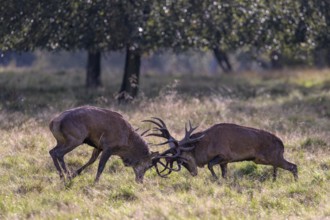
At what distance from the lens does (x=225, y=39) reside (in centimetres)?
2505

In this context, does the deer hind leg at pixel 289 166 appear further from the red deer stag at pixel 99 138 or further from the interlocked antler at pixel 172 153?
the red deer stag at pixel 99 138

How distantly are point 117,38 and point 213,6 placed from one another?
3.16 meters

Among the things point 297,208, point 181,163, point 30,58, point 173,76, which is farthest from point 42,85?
point 30,58

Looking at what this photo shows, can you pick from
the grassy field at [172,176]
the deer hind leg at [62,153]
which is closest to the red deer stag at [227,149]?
the grassy field at [172,176]

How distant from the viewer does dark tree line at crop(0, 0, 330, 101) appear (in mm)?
22375

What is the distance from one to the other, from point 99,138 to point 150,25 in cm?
1060

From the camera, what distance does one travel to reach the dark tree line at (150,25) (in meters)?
22.4

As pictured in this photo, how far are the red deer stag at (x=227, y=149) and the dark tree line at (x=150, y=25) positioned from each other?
7.55m

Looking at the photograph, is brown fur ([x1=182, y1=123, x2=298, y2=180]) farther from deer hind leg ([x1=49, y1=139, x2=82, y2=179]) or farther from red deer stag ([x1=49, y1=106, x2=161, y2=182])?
deer hind leg ([x1=49, y1=139, x2=82, y2=179])

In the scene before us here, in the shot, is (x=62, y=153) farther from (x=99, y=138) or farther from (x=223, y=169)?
(x=223, y=169)

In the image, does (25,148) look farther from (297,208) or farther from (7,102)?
(7,102)

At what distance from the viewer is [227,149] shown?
13.5 metres

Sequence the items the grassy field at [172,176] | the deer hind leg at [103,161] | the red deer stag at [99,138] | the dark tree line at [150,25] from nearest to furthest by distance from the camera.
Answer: the grassy field at [172,176]
the red deer stag at [99,138]
the deer hind leg at [103,161]
the dark tree line at [150,25]

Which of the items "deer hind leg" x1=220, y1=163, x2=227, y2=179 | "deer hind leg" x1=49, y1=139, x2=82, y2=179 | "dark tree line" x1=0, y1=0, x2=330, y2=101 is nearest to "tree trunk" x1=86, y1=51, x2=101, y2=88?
"dark tree line" x1=0, y1=0, x2=330, y2=101
